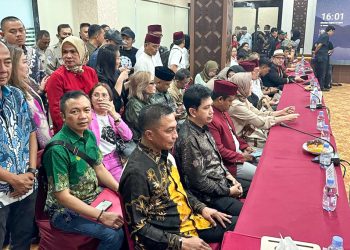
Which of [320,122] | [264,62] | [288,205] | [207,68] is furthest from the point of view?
[264,62]

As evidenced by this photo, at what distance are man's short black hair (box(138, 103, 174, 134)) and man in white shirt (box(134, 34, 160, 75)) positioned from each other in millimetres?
2260

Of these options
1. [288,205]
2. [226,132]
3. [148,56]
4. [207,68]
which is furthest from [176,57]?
[288,205]

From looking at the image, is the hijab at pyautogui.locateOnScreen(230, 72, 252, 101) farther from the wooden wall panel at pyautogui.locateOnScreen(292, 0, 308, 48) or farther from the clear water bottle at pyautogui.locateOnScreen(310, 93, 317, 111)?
the wooden wall panel at pyautogui.locateOnScreen(292, 0, 308, 48)

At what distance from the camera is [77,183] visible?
1.72 metres

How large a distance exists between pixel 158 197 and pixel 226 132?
110 cm

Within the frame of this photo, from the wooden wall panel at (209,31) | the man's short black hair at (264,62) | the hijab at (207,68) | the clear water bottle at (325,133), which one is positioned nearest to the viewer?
the clear water bottle at (325,133)

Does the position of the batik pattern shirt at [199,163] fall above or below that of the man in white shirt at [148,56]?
below

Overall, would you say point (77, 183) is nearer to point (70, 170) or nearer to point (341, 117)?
point (70, 170)

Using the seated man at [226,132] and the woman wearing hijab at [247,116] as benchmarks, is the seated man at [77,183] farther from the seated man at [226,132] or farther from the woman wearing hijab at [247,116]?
the woman wearing hijab at [247,116]

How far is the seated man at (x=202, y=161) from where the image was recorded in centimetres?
195

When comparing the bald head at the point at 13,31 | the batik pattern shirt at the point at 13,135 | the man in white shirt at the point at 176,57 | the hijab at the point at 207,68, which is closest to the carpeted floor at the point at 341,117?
the batik pattern shirt at the point at 13,135

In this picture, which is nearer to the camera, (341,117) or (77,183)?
(77,183)

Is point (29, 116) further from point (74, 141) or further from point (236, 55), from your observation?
point (236, 55)

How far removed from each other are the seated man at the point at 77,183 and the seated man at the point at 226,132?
86 centimetres
